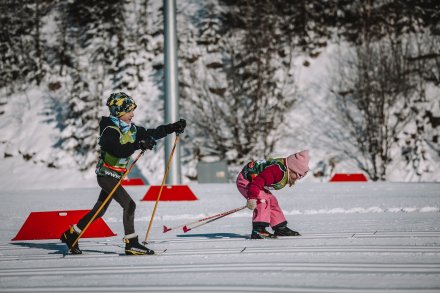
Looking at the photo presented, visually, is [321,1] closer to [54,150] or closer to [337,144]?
[337,144]

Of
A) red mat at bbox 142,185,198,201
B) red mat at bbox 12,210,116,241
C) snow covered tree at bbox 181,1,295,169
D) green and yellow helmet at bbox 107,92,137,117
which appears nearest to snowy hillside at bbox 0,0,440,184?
snow covered tree at bbox 181,1,295,169

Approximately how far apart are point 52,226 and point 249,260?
3.49m

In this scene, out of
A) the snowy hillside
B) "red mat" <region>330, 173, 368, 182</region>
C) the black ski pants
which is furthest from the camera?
the snowy hillside

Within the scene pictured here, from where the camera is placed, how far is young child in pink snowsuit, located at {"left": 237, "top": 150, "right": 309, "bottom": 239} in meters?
6.16

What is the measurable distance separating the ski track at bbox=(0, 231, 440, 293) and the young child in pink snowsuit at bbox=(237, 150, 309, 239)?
11.3 inches

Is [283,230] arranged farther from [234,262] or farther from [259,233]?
[234,262]

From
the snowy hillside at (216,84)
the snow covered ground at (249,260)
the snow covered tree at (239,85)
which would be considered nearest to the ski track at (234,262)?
the snow covered ground at (249,260)

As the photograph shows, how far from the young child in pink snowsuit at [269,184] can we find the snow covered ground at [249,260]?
28 centimetres

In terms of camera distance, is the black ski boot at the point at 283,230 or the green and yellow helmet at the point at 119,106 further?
the black ski boot at the point at 283,230

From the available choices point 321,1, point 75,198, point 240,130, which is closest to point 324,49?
point 321,1

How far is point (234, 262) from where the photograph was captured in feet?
15.1

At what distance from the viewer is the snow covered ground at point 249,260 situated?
146 inches

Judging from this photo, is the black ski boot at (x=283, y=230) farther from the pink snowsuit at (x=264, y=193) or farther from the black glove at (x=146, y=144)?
the black glove at (x=146, y=144)

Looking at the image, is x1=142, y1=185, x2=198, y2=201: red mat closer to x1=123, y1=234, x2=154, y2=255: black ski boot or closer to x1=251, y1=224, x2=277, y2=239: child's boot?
x1=251, y1=224, x2=277, y2=239: child's boot
